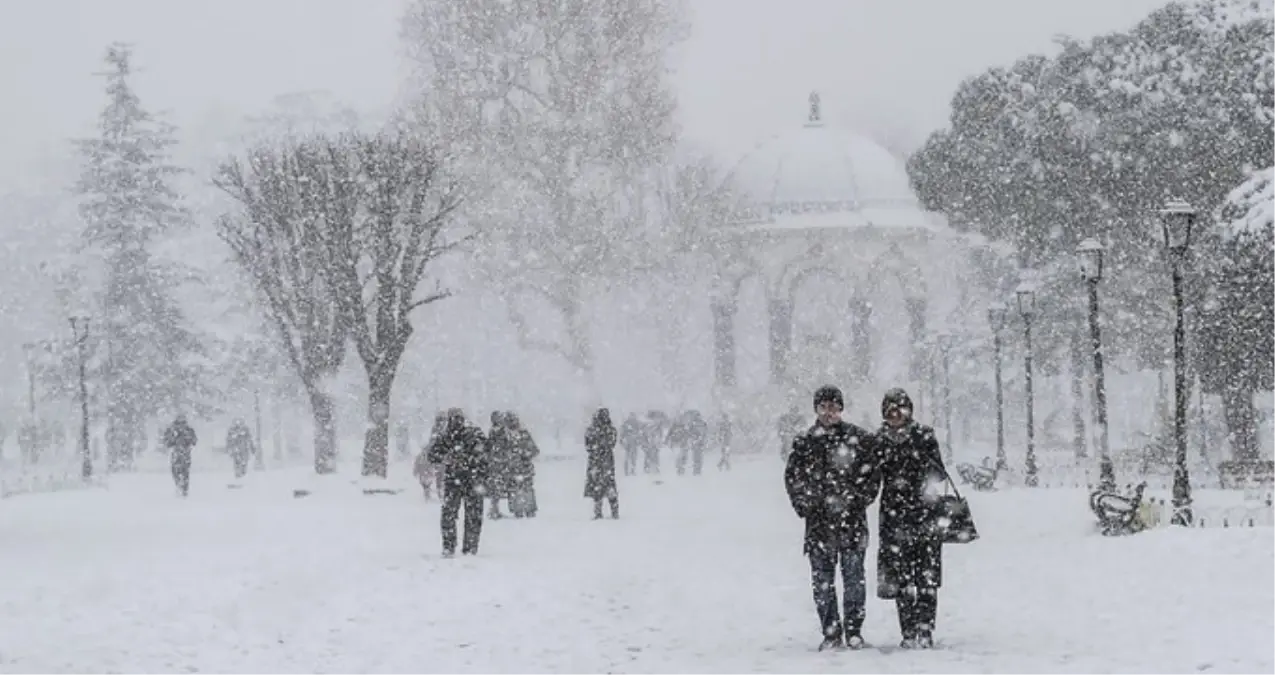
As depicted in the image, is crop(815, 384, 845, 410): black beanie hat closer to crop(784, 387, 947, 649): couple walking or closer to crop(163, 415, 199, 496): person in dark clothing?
crop(784, 387, 947, 649): couple walking

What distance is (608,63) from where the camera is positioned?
4556 cm

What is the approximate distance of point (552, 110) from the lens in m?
46.1

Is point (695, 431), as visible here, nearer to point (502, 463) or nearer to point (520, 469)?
point (520, 469)

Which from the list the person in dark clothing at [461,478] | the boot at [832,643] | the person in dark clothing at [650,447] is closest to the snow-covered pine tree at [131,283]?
the person in dark clothing at [650,447]

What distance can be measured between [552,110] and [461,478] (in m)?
30.5

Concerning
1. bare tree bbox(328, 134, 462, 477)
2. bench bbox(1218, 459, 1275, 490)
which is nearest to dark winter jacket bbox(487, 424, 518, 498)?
bench bbox(1218, 459, 1275, 490)

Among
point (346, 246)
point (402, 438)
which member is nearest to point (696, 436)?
point (346, 246)

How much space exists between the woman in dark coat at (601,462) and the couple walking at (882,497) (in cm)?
1195

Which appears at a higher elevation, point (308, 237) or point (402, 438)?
point (308, 237)

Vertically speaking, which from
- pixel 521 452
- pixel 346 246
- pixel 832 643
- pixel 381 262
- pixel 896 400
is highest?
pixel 346 246

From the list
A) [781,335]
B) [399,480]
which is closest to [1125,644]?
[399,480]

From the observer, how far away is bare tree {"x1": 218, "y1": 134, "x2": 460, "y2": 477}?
34.4m

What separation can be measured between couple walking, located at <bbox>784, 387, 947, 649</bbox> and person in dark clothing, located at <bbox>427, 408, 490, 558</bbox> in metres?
7.28

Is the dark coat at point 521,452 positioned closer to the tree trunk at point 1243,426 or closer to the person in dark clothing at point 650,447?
the tree trunk at point 1243,426
